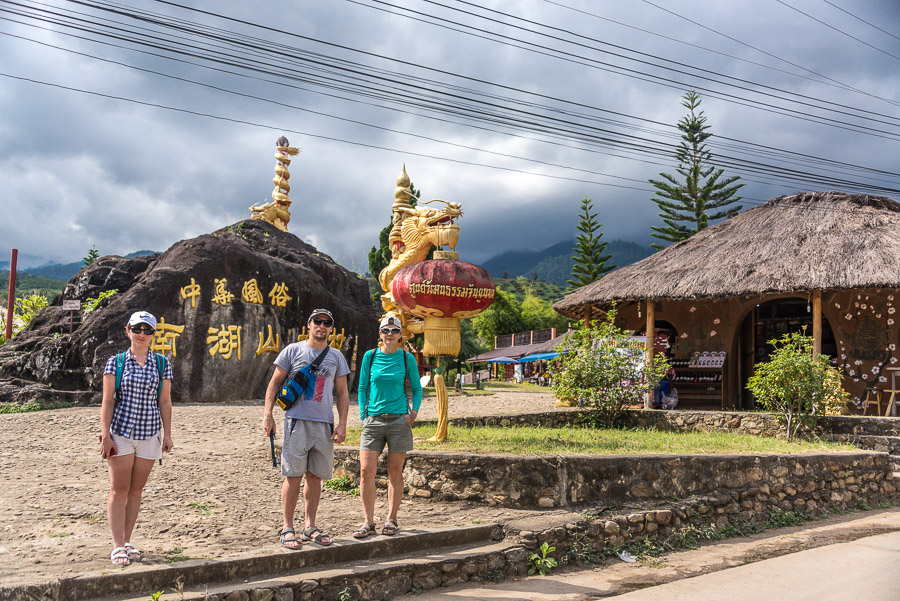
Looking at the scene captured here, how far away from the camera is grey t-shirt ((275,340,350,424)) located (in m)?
4.41

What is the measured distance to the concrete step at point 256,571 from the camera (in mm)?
3512

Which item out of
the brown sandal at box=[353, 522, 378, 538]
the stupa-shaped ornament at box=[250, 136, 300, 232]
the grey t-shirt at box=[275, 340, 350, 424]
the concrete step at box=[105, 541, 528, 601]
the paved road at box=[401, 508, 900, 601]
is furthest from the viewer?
the stupa-shaped ornament at box=[250, 136, 300, 232]

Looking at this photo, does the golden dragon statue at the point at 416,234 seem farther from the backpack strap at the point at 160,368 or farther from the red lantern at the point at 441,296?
the backpack strap at the point at 160,368

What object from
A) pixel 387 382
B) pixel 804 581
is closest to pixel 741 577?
pixel 804 581

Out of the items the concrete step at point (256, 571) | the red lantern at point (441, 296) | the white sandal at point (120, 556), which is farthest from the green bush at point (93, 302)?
the concrete step at point (256, 571)

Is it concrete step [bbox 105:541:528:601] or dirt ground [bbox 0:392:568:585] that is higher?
dirt ground [bbox 0:392:568:585]

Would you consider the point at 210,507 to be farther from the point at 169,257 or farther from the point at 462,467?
the point at 169,257

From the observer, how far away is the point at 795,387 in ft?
30.5

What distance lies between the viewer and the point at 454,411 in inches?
550

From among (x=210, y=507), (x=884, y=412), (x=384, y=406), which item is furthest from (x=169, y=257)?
(x=884, y=412)

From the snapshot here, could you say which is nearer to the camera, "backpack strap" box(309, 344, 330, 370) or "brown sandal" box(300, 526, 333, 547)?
"brown sandal" box(300, 526, 333, 547)

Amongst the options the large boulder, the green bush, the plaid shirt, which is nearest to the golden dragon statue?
the plaid shirt

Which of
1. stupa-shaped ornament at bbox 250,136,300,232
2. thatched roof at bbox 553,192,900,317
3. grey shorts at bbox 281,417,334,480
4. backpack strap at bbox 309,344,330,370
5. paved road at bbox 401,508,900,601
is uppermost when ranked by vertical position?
stupa-shaped ornament at bbox 250,136,300,232

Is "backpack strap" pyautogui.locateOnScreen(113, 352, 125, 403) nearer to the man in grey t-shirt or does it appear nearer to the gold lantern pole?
the man in grey t-shirt
